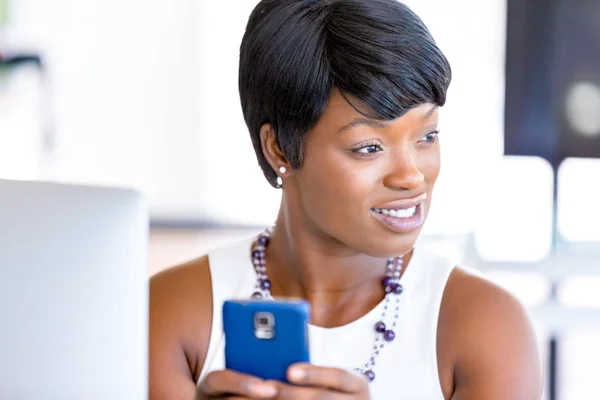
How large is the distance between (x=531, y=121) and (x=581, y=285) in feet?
2.22

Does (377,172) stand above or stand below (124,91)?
below

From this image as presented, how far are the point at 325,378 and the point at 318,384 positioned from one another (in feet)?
0.03

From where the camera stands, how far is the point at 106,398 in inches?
28.0

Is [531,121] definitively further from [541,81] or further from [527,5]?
[527,5]

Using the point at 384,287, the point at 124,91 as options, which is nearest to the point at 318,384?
the point at 384,287

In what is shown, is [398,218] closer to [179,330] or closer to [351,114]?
[351,114]

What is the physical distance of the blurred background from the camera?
3266mm

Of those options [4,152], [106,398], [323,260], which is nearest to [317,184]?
[323,260]

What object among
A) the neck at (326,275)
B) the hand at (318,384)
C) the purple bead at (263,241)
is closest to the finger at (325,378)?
the hand at (318,384)

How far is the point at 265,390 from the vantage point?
0.91 meters

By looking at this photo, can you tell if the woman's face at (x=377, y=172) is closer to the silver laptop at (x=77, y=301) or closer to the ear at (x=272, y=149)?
the ear at (x=272, y=149)

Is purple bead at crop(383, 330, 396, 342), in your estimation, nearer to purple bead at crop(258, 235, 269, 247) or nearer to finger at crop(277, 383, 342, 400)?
purple bead at crop(258, 235, 269, 247)

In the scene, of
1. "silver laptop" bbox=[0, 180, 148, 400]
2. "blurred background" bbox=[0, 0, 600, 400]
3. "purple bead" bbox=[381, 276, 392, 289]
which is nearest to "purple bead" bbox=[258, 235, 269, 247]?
"purple bead" bbox=[381, 276, 392, 289]

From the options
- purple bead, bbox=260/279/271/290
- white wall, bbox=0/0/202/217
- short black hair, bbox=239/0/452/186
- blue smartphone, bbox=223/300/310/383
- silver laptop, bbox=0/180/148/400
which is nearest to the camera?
silver laptop, bbox=0/180/148/400
